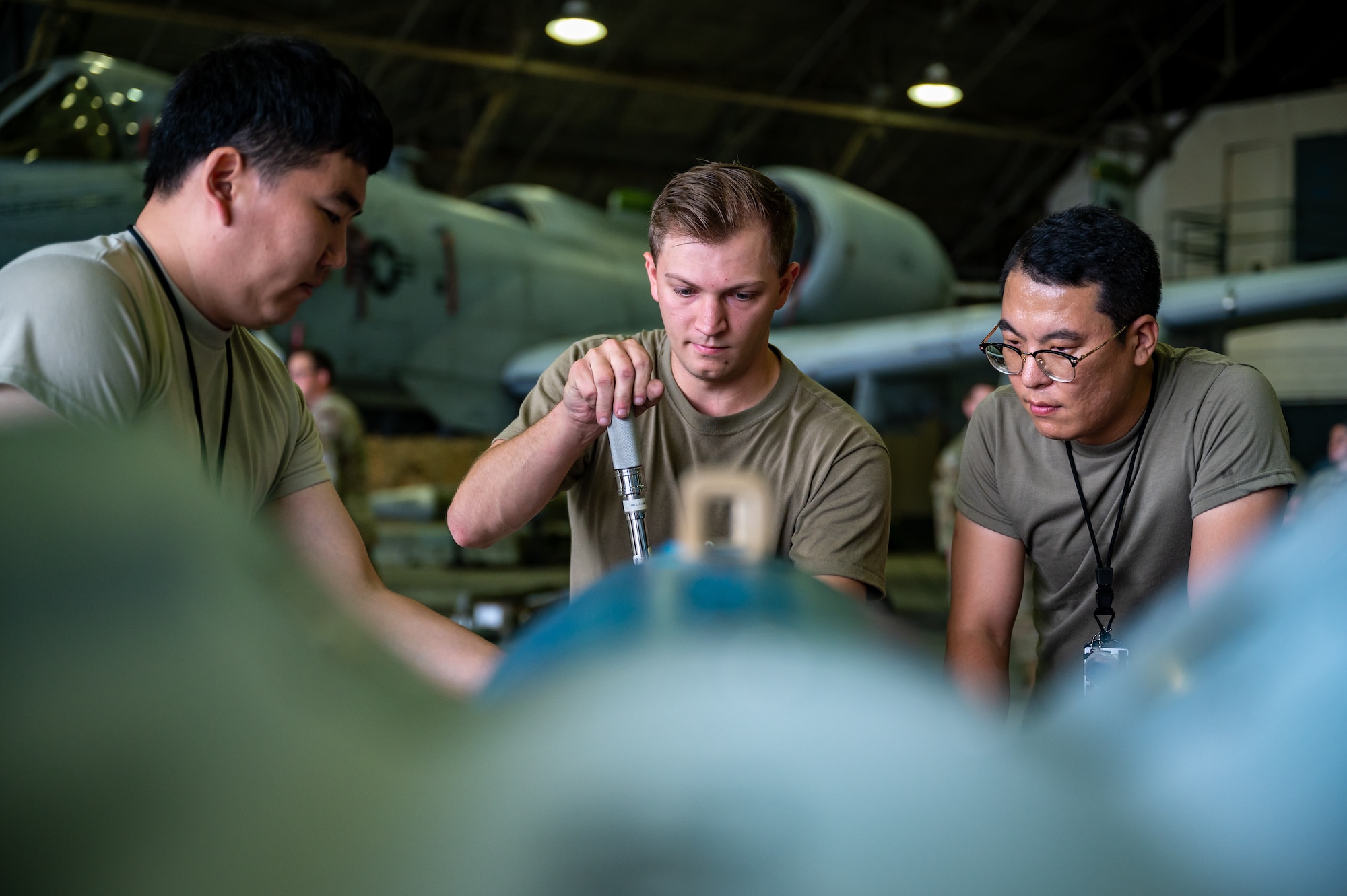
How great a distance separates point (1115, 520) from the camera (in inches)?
57.2

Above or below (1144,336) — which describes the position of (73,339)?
below

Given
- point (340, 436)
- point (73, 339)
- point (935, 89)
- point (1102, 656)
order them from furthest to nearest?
point (935, 89) < point (340, 436) < point (1102, 656) < point (73, 339)

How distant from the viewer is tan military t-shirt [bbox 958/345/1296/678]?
1.37 meters

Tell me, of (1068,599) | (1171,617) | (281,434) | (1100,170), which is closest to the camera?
(1171,617)

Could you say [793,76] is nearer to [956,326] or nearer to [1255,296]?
[956,326]

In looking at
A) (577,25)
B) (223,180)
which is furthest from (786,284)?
(577,25)

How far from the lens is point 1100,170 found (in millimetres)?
6984

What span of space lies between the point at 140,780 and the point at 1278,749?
39 cm

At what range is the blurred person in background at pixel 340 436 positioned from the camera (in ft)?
13.1

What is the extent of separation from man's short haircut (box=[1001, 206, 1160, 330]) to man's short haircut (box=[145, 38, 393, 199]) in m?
0.80

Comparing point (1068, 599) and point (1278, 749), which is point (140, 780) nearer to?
point (1278, 749)

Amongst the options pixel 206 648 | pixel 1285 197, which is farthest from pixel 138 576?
pixel 1285 197

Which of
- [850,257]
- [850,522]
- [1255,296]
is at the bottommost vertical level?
[850,522]

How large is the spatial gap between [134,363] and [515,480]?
0.49 metres
